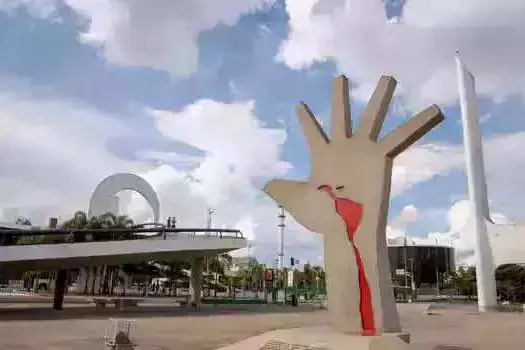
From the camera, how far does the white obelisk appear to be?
50500 millimetres

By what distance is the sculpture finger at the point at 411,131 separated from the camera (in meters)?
12.4

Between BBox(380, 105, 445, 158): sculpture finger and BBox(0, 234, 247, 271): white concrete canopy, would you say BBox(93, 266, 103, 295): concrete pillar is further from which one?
BBox(380, 105, 445, 158): sculpture finger

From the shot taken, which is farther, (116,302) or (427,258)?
(427,258)

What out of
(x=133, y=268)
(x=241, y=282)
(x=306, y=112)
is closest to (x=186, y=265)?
(x=133, y=268)

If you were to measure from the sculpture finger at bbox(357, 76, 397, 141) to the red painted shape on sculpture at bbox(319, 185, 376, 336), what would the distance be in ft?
6.10

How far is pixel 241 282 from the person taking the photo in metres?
101

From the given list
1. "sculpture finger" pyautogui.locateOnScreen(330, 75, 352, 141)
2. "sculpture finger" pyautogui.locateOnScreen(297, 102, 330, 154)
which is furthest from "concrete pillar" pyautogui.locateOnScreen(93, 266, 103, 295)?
"sculpture finger" pyautogui.locateOnScreen(330, 75, 352, 141)

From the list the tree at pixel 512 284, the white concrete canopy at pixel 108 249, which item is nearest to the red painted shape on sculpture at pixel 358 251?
the white concrete canopy at pixel 108 249

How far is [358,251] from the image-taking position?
13.2 meters

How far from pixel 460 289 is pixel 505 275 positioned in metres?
11.0

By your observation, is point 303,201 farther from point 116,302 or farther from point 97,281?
point 97,281

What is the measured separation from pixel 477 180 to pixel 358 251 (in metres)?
45.1

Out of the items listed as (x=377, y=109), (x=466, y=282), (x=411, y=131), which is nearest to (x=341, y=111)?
(x=377, y=109)

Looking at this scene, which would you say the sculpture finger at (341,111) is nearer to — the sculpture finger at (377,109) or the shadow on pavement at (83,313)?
the sculpture finger at (377,109)
